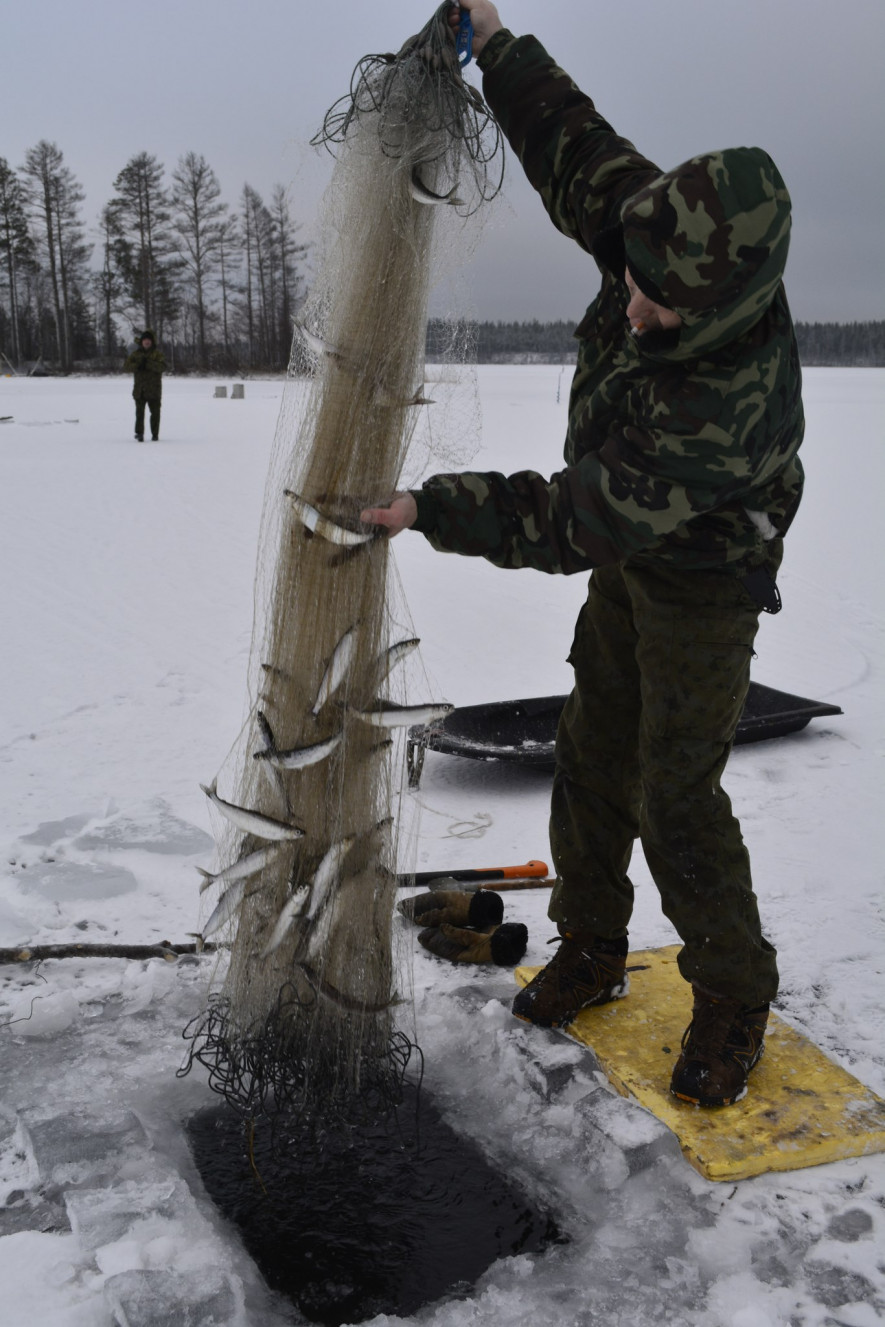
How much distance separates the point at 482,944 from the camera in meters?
3.06

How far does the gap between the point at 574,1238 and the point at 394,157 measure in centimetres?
221

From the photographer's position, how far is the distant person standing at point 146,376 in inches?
608

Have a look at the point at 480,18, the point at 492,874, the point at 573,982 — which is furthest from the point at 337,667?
the point at 492,874

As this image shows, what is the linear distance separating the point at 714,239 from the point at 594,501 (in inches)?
20.7

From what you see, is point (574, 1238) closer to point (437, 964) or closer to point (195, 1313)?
point (195, 1313)

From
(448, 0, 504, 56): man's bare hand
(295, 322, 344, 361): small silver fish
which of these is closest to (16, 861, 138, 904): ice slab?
(295, 322, 344, 361): small silver fish

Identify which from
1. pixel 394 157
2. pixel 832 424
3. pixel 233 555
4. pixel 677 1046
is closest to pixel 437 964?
pixel 677 1046

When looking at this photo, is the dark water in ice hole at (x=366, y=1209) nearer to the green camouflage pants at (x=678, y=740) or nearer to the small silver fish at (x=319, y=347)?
the green camouflage pants at (x=678, y=740)

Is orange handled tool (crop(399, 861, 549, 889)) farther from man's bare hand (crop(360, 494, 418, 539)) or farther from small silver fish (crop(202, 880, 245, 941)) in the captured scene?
man's bare hand (crop(360, 494, 418, 539))

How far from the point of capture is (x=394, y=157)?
6.67 feet

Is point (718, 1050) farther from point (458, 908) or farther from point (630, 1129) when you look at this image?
point (458, 908)

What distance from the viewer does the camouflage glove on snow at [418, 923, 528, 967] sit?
3029 mm

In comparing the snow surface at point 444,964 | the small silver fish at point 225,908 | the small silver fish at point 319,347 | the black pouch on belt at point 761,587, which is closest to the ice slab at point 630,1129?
the snow surface at point 444,964

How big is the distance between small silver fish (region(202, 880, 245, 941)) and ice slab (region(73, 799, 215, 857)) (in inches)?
62.6
